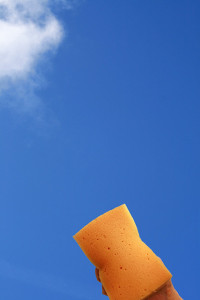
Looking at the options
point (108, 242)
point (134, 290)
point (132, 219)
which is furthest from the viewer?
point (132, 219)

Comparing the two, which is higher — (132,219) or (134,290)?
(132,219)

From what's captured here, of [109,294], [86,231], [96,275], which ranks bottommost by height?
[109,294]

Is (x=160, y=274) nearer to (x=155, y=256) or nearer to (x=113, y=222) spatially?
(x=155, y=256)

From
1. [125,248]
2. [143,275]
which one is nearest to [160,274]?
[143,275]

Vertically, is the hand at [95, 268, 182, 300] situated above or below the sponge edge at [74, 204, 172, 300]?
below

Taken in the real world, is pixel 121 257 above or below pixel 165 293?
above

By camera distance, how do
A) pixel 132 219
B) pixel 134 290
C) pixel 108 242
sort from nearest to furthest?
pixel 134 290 → pixel 108 242 → pixel 132 219

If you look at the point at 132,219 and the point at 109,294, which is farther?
the point at 132,219

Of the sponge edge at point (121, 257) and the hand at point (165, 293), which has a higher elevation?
the sponge edge at point (121, 257)
